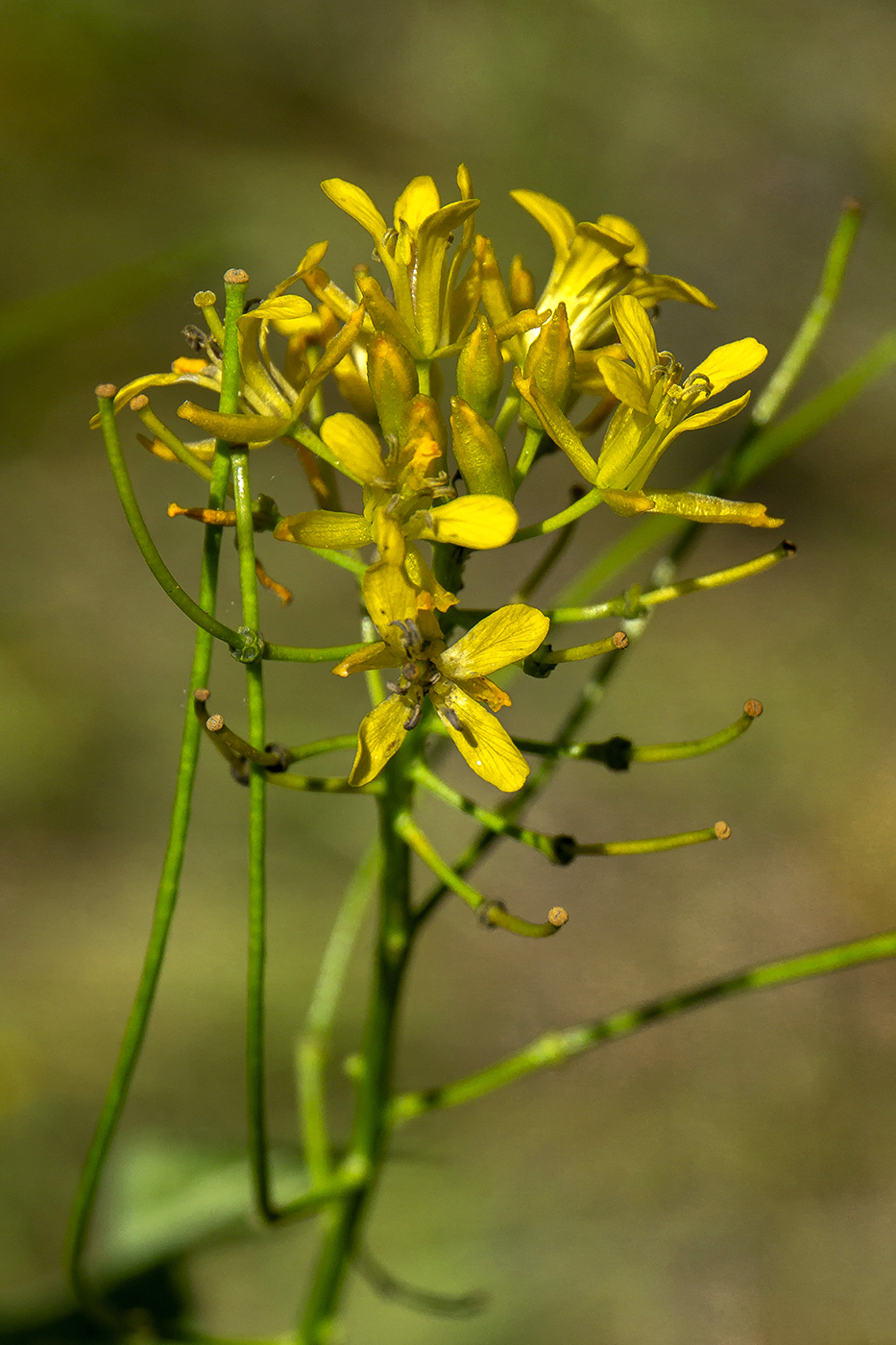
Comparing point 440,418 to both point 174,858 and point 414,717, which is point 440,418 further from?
point 174,858

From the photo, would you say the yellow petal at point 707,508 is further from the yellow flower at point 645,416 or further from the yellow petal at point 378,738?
the yellow petal at point 378,738

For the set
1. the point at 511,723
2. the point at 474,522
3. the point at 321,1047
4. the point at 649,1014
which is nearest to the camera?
the point at 474,522

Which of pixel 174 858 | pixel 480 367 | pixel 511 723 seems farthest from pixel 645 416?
pixel 511 723

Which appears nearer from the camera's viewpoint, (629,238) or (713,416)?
(713,416)

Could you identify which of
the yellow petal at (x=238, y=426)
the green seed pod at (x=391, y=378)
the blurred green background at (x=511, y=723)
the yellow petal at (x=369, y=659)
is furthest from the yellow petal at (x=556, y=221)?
the blurred green background at (x=511, y=723)

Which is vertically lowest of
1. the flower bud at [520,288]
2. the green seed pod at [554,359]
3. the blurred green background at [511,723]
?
the blurred green background at [511,723]

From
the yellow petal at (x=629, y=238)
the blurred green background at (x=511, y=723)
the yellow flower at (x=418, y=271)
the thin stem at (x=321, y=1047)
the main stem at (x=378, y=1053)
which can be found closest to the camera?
the yellow flower at (x=418, y=271)

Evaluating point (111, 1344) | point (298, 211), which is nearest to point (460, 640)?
point (111, 1344)

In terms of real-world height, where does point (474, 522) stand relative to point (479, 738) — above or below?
above

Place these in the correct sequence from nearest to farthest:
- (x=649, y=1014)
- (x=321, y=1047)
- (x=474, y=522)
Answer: (x=474, y=522), (x=649, y=1014), (x=321, y=1047)
